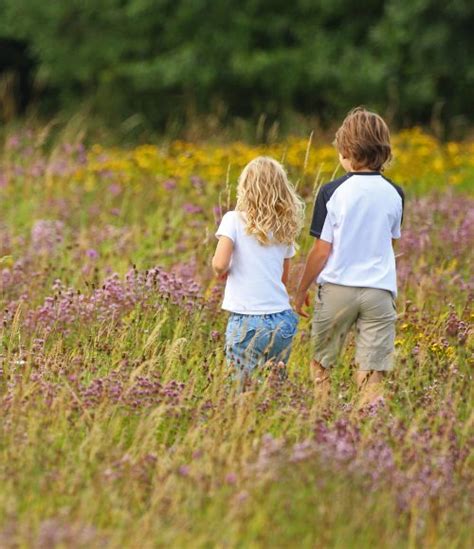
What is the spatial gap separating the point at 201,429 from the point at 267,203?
3.85ft

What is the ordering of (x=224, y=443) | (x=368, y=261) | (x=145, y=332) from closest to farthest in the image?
(x=224, y=443)
(x=368, y=261)
(x=145, y=332)

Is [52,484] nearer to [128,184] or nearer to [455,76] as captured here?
[128,184]

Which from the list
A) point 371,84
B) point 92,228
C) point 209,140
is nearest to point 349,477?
point 92,228

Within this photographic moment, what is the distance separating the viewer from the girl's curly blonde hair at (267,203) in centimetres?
482

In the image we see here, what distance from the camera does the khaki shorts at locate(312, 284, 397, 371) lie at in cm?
486

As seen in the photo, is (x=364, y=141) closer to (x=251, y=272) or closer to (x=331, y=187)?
(x=331, y=187)

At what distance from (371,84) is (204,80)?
2707 mm

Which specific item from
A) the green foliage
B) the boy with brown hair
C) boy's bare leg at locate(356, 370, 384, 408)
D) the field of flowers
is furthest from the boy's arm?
the green foliage

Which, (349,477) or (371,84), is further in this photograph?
(371,84)

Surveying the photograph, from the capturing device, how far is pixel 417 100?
17.6 m

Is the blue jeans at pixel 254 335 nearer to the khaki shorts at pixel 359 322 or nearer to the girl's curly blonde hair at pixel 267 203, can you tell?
the khaki shorts at pixel 359 322

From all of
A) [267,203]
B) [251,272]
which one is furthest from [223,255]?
[267,203]

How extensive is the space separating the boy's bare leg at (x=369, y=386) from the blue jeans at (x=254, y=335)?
1.14 feet

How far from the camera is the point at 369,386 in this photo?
15.3ft
